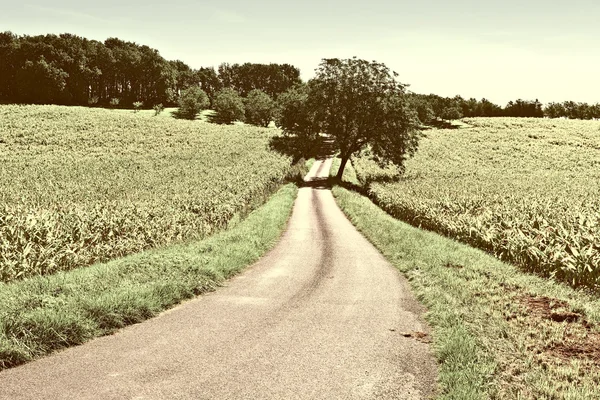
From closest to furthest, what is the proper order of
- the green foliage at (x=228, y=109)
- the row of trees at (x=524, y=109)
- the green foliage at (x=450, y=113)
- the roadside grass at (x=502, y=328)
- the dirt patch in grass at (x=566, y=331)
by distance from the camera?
the roadside grass at (x=502, y=328) → the dirt patch in grass at (x=566, y=331) → the green foliage at (x=228, y=109) → the green foliage at (x=450, y=113) → the row of trees at (x=524, y=109)

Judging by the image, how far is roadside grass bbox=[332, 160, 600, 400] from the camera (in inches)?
284

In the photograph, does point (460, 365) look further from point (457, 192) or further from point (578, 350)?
point (457, 192)

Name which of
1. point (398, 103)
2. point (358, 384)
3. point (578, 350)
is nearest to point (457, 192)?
point (398, 103)

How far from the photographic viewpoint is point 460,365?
7836 millimetres

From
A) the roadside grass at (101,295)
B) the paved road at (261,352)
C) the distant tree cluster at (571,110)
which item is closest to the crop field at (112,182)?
the roadside grass at (101,295)

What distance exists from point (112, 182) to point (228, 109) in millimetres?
78827

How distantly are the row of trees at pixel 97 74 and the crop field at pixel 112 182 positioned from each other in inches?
1196

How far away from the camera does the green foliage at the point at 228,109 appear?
11112 centimetres

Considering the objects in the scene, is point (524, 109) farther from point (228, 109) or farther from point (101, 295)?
point (101, 295)

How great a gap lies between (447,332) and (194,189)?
25494mm

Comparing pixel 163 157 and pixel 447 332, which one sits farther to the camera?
pixel 163 157

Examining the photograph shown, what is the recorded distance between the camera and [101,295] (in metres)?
10.0

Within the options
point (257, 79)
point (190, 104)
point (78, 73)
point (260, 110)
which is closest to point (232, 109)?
point (260, 110)

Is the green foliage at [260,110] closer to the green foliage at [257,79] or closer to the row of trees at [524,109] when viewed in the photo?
the green foliage at [257,79]
